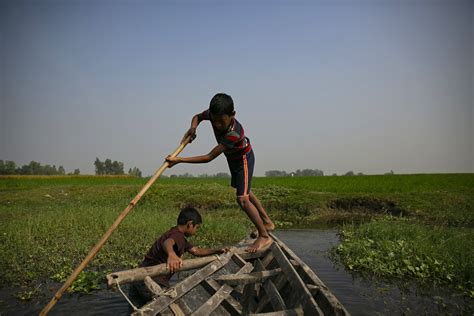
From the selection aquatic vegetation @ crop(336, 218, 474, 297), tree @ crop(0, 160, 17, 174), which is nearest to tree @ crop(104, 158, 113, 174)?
tree @ crop(0, 160, 17, 174)

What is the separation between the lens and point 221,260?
156 inches

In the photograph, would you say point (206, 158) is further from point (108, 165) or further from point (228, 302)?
point (108, 165)

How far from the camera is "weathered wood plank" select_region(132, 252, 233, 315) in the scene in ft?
9.68

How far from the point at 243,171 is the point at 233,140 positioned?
0.49 metres

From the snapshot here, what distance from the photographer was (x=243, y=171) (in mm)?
4441

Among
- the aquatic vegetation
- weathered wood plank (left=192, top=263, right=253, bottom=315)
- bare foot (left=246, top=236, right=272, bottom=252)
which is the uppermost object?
bare foot (left=246, top=236, right=272, bottom=252)

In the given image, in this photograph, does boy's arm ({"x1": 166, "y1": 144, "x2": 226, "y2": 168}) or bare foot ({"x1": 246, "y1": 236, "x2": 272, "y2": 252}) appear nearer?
boy's arm ({"x1": 166, "y1": 144, "x2": 226, "y2": 168})

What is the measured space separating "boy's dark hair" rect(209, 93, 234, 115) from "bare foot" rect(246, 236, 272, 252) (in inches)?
62.1

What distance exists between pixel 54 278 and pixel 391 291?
17.0ft

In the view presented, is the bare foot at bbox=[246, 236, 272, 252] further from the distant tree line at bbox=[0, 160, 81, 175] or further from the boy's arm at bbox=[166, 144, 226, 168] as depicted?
the distant tree line at bbox=[0, 160, 81, 175]

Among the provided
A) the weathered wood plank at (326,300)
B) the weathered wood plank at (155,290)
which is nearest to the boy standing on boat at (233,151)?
the weathered wood plank at (326,300)

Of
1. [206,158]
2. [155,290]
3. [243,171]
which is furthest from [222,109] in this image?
[155,290]

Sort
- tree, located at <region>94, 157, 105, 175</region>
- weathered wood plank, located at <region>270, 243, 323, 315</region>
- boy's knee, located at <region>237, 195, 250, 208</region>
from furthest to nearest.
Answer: tree, located at <region>94, 157, 105, 175</region> → boy's knee, located at <region>237, 195, 250, 208</region> → weathered wood plank, located at <region>270, 243, 323, 315</region>

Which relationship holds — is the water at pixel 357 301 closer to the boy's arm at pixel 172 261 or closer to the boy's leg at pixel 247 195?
the boy's arm at pixel 172 261
